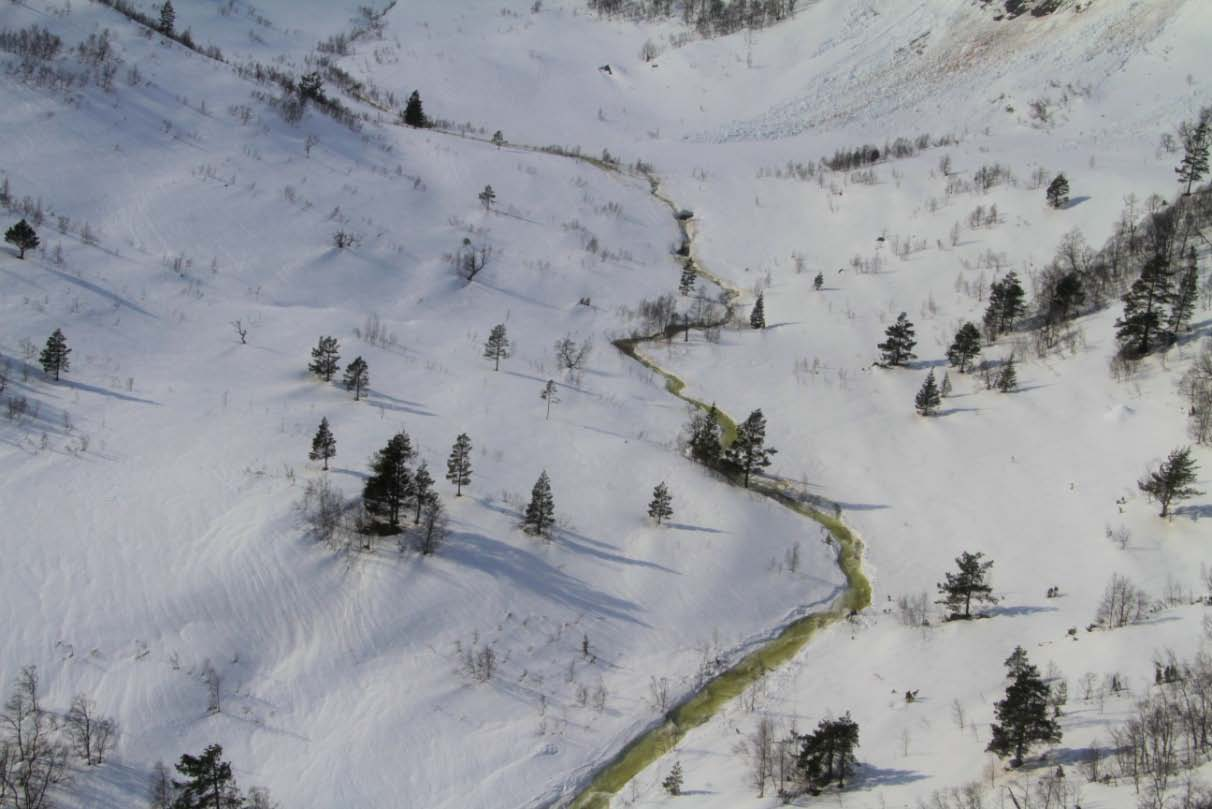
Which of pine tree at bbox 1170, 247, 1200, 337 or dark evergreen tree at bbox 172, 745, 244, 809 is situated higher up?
pine tree at bbox 1170, 247, 1200, 337

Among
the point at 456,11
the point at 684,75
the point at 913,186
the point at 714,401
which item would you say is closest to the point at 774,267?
the point at 913,186

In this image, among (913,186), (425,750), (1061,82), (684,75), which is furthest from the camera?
(684,75)

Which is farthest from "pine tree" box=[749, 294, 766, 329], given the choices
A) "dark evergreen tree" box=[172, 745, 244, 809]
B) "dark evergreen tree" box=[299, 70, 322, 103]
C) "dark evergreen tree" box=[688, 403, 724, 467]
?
"dark evergreen tree" box=[172, 745, 244, 809]

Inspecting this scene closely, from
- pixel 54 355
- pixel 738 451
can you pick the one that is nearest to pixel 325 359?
pixel 54 355

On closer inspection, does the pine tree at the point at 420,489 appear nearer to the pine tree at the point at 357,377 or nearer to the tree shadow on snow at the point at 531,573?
the tree shadow on snow at the point at 531,573

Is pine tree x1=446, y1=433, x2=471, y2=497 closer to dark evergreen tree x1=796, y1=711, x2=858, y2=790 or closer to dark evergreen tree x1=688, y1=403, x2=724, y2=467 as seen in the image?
dark evergreen tree x1=688, y1=403, x2=724, y2=467

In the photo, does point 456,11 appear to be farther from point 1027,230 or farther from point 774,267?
point 1027,230
